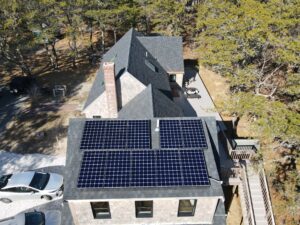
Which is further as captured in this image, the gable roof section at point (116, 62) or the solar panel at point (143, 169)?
the gable roof section at point (116, 62)

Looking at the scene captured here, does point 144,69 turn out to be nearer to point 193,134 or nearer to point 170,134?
point 170,134

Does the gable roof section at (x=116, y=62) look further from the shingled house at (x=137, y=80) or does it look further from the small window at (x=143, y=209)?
the small window at (x=143, y=209)

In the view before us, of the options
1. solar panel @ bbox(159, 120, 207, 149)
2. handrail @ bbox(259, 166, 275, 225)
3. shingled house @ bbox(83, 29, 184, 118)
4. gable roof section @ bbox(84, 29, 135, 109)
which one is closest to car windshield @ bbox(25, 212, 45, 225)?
shingled house @ bbox(83, 29, 184, 118)

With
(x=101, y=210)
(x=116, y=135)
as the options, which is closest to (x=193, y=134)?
(x=116, y=135)

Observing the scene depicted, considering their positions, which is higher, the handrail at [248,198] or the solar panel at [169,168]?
the solar panel at [169,168]

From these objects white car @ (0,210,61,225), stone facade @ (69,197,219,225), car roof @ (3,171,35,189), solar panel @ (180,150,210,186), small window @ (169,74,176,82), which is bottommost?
white car @ (0,210,61,225)

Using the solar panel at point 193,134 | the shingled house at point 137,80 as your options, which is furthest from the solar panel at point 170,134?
the shingled house at point 137,80

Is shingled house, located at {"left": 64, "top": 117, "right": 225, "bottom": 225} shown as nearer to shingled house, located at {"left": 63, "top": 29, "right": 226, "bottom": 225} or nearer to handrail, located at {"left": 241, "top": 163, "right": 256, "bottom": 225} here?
shingled house, located at {"left": 63, "top": 29, "right": 226, "bottom": 225}
